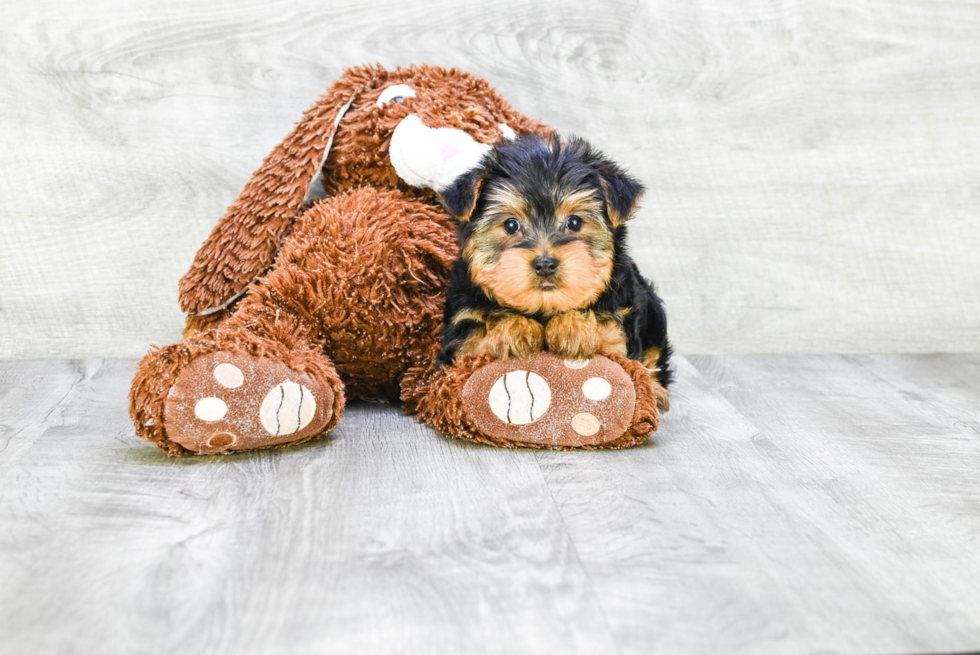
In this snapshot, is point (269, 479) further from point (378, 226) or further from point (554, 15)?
point (554, 15)

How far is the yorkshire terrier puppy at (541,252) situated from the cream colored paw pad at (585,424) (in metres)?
0.14

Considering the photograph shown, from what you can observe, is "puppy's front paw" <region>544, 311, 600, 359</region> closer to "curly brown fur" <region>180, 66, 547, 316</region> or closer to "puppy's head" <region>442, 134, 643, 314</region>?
"puppy's head" <region>442, 134, 643, 314</region>

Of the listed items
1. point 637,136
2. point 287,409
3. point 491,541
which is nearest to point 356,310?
point 287,409

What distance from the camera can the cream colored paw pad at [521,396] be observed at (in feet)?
6.93

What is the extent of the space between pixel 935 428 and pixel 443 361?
4.40ft

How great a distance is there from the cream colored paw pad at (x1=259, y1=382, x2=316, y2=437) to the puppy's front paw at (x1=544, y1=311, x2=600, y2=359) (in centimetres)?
57

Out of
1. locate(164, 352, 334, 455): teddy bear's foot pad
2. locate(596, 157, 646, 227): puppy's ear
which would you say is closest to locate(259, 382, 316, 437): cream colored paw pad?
locate(164, 352, 334, 455): teddy bear's foot pad

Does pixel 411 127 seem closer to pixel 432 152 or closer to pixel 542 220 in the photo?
pixel 432 152

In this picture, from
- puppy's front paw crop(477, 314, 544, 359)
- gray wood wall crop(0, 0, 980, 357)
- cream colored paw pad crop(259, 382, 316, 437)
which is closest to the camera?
cream colored paw pad crop(259, 382, 316, 437)

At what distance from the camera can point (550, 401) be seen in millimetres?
2117

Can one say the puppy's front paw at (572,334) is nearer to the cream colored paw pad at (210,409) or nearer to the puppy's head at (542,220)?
the puppy's head at (542,220)

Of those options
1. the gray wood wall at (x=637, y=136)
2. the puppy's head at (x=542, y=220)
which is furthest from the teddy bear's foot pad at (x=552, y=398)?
the gray wood wall at (x=637, y=136)

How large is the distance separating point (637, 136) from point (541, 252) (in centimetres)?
133

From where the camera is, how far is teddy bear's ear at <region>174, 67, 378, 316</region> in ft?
8.21
